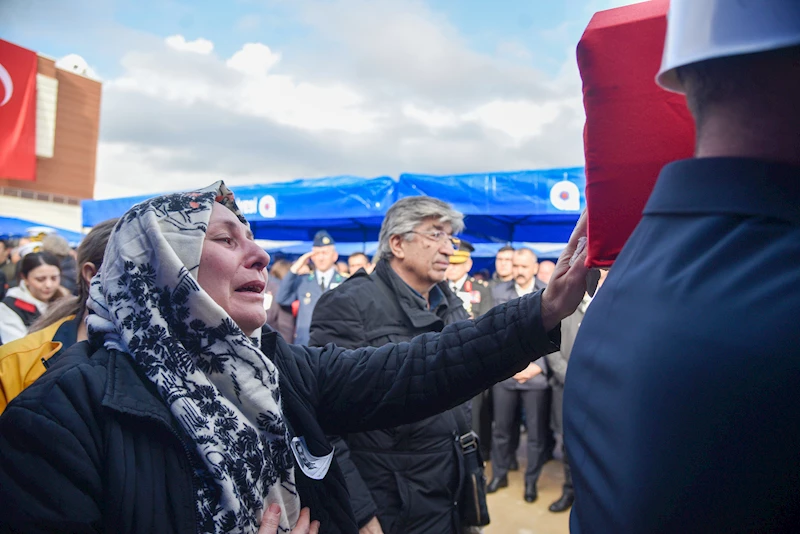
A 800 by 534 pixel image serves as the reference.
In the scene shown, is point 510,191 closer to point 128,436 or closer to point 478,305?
point 478,305

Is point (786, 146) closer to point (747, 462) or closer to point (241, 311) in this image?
point (747, 462)

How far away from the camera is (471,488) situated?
233cm

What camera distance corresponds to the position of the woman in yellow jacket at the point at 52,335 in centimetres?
157

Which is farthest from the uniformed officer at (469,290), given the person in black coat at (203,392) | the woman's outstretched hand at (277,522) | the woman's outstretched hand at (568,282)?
the woman's outstretched hand at (277,522)

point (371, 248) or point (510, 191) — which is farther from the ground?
point (510, 191)

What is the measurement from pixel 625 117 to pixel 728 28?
36cm

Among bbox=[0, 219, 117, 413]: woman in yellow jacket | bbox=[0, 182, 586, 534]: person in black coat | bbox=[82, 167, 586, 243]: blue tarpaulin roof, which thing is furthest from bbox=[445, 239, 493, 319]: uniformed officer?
bbox=[0, 182, 586, 534]: person in black coat

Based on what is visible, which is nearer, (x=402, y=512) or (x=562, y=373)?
(x=402, y=512)

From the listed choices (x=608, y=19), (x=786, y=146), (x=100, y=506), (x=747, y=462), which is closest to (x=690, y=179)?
(x=786, y=146)

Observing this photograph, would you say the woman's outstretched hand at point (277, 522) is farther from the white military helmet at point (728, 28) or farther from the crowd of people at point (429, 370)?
the white military helmet at point (728, 28)

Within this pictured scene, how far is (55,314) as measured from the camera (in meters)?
2.12

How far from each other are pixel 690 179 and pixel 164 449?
1.06 meters

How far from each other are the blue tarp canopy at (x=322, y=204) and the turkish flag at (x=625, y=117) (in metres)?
5.42

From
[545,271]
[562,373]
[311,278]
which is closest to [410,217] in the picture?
[562,373]
